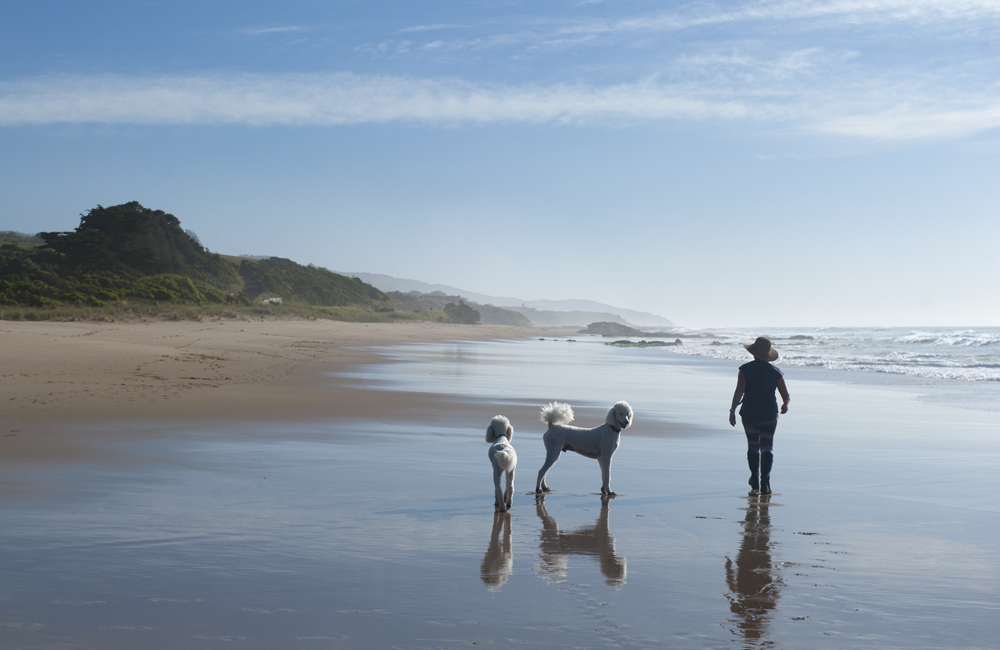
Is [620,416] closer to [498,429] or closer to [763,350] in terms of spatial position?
[498,429]

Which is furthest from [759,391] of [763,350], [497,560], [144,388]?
[144,388]

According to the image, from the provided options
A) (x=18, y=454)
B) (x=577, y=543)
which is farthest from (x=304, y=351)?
(x=577, y=543)

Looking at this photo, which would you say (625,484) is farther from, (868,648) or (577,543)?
(868,648)

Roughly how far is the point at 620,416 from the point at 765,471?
1.59 meters

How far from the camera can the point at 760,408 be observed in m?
7.76

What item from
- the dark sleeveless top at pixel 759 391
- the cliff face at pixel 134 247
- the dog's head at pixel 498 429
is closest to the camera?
the dog's head at pixel 498 429

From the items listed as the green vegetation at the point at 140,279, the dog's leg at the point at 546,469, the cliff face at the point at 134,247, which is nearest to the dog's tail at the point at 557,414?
the dog's leg at the point at 546,469

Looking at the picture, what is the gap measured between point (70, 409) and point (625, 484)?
26.3 feet

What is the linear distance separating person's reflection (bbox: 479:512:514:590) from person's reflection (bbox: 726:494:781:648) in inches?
52.3

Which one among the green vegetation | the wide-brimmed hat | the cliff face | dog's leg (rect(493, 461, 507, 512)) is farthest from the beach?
the cliff face

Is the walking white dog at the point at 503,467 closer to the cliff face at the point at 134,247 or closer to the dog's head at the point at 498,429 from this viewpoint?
the dog's head at the point at 498,429

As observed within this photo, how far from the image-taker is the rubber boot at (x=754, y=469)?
23.8 feet

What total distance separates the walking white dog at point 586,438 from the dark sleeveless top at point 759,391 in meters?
1.52

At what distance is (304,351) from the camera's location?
2809cm
